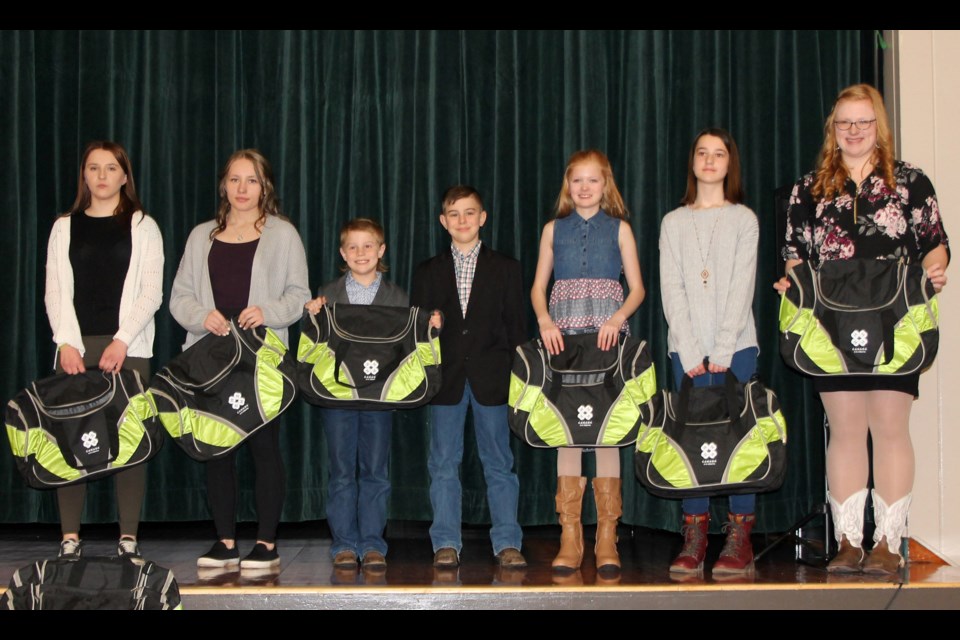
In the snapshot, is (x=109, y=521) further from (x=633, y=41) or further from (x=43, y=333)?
(x=633, y=41)

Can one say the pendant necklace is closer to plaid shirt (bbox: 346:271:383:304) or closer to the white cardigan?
plaid shirt (bbox: 346:271:383:304)

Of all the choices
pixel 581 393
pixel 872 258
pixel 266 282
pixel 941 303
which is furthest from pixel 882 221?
pixel 266 282

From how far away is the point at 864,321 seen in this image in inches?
131

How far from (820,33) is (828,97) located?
30 cm

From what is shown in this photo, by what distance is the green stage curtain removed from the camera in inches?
174

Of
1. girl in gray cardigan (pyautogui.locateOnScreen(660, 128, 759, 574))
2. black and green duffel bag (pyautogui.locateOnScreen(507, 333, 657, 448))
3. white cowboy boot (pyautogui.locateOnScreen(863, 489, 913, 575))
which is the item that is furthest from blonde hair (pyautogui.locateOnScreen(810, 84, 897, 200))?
white cowboy boot (pyautogui.locateOnScreen(863, 489, 913, 575))

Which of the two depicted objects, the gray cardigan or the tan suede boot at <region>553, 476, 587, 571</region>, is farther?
the gray cardigan

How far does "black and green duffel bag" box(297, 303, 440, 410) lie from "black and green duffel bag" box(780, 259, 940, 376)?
1294mm

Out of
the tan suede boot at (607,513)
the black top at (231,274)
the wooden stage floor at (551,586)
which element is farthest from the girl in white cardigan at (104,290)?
the tan suede boot at (607,513)

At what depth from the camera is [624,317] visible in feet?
11.8

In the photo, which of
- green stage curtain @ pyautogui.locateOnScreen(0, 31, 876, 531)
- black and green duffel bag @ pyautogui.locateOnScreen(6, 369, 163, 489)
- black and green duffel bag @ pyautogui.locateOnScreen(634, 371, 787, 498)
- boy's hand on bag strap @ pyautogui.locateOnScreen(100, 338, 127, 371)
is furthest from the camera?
green stage curtain @ pyautogui.locateOnScreen(0, 31, 876, 531)

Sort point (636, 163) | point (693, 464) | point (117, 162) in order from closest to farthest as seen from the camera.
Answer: point (693, 464)
point (117, 162)
point (636, 163)

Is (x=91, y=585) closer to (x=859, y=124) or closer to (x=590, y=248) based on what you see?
(x=590, y=248)
